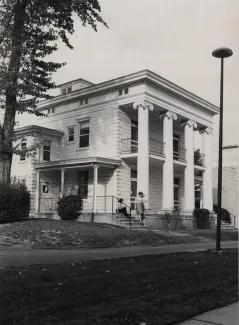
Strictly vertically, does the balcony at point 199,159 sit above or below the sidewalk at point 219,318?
above

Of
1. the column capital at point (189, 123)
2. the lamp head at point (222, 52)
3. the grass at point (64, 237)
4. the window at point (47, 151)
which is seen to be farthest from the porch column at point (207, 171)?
the lamp head at point (222, 52)

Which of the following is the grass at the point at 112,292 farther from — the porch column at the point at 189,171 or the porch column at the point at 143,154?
the porch column at the point at 189,171

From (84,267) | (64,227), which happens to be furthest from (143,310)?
(64,227)

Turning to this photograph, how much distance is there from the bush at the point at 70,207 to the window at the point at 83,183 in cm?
397

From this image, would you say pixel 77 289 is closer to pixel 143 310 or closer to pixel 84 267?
pixel 143 310

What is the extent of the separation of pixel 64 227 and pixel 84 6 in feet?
28.7

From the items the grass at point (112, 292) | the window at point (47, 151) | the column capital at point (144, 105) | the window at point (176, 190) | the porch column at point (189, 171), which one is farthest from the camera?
the window at point (176, 190)

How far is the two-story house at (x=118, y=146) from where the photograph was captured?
988 inches

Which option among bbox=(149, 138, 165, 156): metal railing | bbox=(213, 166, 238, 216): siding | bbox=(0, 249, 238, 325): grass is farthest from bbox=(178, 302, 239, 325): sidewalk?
bbox=(213, 166, 238, 216): siding

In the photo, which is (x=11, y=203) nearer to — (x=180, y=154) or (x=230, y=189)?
(x=180, y=154)

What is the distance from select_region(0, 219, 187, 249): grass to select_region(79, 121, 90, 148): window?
43.2ft

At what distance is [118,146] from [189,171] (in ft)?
19.8

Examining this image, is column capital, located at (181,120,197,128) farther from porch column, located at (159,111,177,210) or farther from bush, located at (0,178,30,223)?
bush, located at (0,178,30,223)

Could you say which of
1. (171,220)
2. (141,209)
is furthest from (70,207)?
(171,220)
